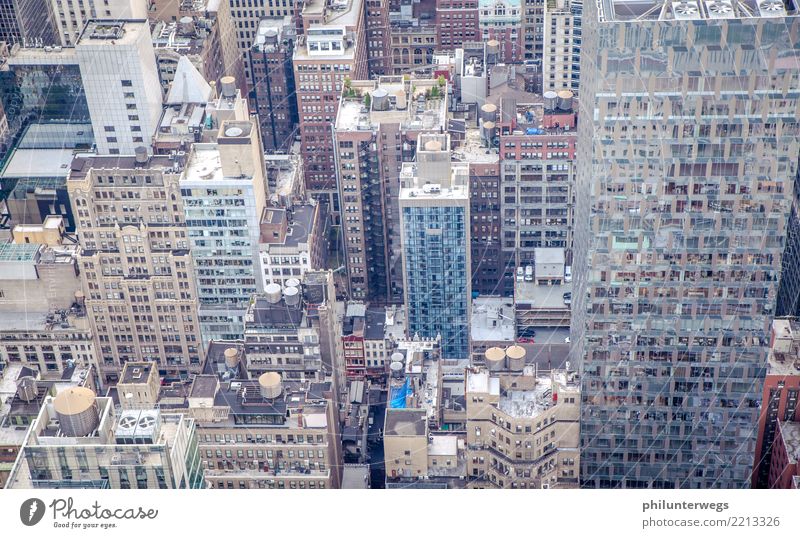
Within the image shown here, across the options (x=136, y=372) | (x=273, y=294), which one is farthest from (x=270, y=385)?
(x=136, y=372)

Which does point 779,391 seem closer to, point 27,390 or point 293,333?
point 293,333

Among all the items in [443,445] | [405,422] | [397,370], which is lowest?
[443,445]

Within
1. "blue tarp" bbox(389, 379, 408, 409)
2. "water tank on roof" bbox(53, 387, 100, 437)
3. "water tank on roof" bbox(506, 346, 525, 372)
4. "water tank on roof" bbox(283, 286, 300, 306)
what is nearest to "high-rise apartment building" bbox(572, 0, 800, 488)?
"water tank on roof" bbox(506, 346, 525, 372)

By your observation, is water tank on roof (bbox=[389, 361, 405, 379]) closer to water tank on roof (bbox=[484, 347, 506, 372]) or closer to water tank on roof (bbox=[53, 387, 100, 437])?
water tank on roof (bbox=[484, 347, 506, 372])

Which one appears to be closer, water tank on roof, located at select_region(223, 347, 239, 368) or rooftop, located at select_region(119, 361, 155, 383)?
rooftop, located at select_region(119, 361, 155, 383)

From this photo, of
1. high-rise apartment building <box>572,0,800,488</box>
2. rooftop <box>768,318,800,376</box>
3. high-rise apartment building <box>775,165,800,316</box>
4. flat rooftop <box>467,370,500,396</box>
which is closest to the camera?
high-rise apartment building <box>572,0,800,488</box>

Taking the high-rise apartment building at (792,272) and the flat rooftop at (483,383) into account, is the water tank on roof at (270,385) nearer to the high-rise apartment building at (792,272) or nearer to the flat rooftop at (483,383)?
the flat rooftop at (483,383)
